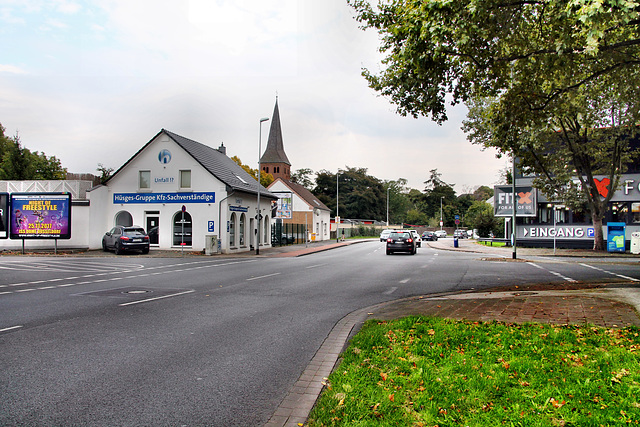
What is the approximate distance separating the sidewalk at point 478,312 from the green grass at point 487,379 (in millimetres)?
240

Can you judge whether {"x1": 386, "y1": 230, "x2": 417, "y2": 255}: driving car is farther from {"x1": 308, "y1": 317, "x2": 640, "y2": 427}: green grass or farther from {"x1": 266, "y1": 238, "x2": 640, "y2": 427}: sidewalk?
{"x1": 308, "y1": 317, "x2": 640, "y2": 427}: green grass

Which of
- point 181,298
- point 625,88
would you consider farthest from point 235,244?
point 625,88

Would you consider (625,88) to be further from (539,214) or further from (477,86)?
(539,214)

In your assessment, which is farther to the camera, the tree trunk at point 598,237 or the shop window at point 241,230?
the shop window at point 241,230

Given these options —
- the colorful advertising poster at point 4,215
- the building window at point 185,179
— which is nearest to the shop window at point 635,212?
the building window at point 185,179

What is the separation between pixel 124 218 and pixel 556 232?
1346 inches

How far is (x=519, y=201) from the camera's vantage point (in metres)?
39.4

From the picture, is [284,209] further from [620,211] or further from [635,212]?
[635,212]

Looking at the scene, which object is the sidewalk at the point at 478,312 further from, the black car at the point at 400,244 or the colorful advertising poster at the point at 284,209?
the colorful advertising poster at the point at 284,209

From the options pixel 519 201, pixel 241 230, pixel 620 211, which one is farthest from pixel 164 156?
pixel 620 211

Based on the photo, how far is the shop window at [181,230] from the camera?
104ft

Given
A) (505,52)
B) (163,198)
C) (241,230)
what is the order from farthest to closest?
(241,230)
(163,198)
(505,52)

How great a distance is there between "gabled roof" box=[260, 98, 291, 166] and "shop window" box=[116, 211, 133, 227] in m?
52.0

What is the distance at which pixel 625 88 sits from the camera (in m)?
16.0
